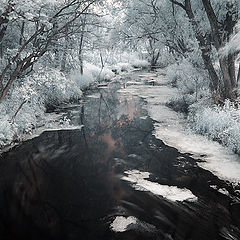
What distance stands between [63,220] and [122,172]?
2382mm

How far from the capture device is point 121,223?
4965 millimetres

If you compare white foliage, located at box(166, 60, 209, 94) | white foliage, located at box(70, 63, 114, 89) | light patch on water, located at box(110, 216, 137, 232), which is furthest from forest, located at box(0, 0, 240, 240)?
white foliage, located at box(70, 63, 114, 89)

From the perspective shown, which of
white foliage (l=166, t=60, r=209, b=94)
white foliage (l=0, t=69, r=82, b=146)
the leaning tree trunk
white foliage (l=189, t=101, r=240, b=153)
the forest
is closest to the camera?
the forest

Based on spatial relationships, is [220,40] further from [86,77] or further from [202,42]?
[86,77]

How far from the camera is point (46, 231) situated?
477 centimetres

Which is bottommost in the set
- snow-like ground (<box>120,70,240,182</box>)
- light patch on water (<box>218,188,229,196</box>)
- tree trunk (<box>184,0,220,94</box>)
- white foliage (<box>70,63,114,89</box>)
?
light patch on water (<box>218,188,229,196</box>)

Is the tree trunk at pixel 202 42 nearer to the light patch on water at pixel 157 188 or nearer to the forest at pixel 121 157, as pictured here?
the forest at pixel 121 157

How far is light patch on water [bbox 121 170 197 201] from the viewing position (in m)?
5.80

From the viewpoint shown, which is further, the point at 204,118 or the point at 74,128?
the point at 74,128

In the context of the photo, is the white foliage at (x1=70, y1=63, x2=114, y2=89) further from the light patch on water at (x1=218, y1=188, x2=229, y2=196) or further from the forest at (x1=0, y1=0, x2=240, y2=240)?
the light patch on water at (x1=218, y1=188, x2=229, y2=196)

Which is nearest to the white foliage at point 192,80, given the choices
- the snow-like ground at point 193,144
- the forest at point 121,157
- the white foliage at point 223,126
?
the forest at point 121,157

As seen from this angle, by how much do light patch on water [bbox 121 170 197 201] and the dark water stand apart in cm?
16

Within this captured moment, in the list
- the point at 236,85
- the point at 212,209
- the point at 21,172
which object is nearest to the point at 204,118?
the point at 236,85

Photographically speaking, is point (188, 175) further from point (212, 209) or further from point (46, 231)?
point (46, 231)
